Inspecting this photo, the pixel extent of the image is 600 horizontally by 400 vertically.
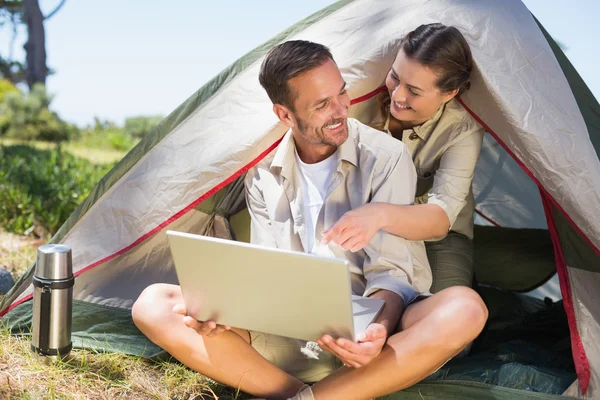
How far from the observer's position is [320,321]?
1535mm

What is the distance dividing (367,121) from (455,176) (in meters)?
0.39

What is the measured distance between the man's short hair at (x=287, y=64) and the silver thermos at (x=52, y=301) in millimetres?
720

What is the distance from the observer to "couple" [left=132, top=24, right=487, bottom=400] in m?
1.67

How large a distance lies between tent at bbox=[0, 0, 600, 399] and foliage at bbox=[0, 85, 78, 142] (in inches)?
274

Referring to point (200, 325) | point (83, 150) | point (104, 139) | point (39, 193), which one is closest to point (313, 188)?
point (200, 325)

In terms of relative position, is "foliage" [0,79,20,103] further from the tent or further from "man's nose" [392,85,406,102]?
"man's nose" [392,85,406,102]

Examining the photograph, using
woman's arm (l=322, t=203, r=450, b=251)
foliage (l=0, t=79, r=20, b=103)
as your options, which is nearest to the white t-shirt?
woman's arm (l=322, t=203, r=450, b=251)

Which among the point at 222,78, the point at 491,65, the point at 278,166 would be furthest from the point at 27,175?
the point at 491,65

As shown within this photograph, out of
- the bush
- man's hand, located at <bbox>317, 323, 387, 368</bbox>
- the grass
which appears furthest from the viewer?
the grass

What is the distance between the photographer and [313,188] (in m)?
2.00

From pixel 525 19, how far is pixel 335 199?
81cm

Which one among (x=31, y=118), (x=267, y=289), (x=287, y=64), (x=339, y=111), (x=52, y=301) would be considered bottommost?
(x=31, y=118)

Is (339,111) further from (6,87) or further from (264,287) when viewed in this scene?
(6,87)

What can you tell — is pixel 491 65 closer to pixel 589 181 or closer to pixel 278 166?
pixel 589 181
